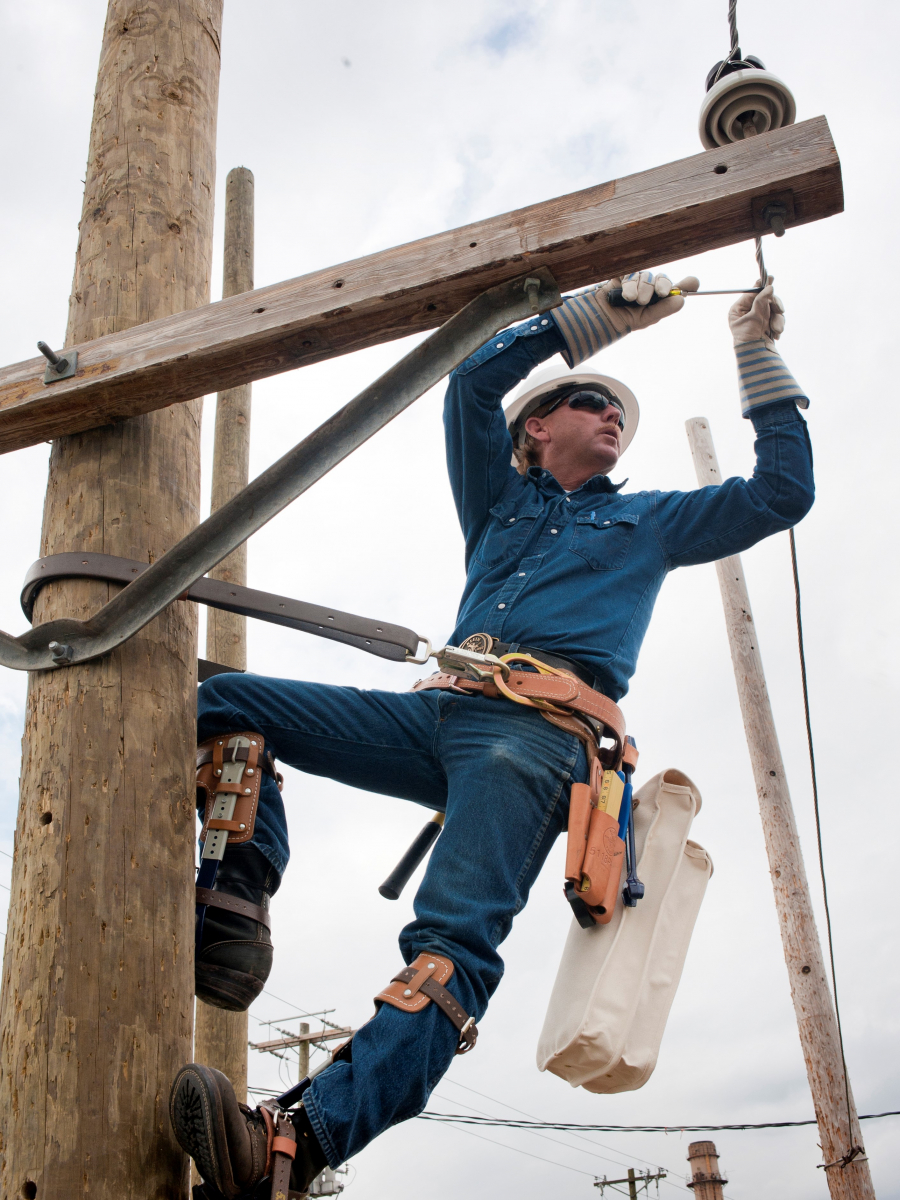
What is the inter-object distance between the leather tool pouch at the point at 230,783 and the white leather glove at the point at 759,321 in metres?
1.63

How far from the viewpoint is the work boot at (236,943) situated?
2.42 metres

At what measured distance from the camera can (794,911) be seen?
6953mm

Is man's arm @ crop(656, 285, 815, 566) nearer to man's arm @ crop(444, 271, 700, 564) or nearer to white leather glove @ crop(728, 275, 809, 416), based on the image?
white leather glove @ crop(728, 275, 809, 416)

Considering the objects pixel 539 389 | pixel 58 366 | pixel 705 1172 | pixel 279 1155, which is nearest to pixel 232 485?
pixel 539 389

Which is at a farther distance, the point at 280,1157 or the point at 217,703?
the point at 217,703

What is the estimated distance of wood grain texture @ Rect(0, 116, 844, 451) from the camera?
235 centimetres

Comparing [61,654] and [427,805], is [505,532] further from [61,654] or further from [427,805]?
[61,654]

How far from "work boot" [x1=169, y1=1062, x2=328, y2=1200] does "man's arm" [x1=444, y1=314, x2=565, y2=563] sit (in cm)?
168

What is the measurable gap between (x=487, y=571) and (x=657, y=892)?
37.4 inches

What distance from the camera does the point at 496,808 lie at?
240 cm

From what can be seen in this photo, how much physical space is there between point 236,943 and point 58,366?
55.4 inches

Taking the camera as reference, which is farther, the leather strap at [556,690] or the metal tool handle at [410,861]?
the metal tool handle at [410,861]

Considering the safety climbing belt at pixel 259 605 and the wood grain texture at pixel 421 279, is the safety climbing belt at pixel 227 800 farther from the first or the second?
the wood grain texture at pixel 421 279

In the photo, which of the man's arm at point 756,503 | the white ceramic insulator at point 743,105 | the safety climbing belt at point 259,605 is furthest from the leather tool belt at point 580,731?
the white ceramic insulator at point 743,105
